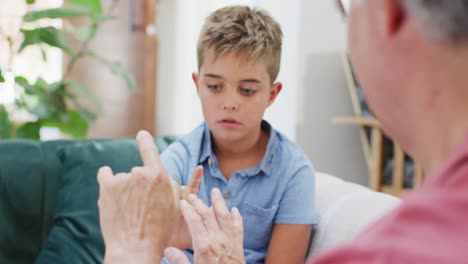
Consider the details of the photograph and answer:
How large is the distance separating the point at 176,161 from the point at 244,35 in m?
0.34

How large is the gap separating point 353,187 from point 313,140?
1742 mm

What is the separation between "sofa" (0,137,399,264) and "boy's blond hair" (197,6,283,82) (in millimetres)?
397

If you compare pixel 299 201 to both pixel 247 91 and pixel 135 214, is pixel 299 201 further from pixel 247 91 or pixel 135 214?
pixel 135 214

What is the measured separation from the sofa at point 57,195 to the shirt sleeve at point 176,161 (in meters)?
0.28

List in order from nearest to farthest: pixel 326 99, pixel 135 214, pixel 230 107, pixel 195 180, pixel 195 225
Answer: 1. pixel 135 214
2. pixel 195 225
3. pixel 195 180
4. pixel 230 107
5. pixel 326 99

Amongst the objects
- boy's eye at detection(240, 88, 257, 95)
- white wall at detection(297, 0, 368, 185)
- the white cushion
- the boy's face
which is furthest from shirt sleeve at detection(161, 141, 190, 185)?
white wall at detection(297, 0, 368, 185)

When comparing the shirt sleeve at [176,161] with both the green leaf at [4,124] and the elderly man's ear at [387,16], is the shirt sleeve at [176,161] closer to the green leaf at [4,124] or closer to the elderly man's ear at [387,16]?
the elderly man's ear at [387,16]

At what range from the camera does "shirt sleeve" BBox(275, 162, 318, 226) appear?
145 centimetres

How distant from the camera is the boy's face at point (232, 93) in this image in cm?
145

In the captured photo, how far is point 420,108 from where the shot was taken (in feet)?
1.58

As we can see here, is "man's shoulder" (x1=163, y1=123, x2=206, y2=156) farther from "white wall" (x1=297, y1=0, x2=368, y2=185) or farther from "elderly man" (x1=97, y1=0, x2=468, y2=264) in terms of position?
"white wall" (x1=297, y1=0, x2=368, y2=185)

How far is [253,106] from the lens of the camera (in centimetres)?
147

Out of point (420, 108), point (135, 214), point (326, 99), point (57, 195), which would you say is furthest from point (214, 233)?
point (326, 99)

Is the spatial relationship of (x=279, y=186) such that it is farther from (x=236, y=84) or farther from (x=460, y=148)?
(x=460, y=148)
